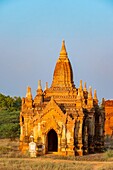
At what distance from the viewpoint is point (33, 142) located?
86.6ft

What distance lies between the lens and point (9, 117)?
1876 inches

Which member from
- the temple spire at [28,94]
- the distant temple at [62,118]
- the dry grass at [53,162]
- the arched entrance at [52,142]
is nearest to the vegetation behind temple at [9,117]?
the arched entrance at [52,142]

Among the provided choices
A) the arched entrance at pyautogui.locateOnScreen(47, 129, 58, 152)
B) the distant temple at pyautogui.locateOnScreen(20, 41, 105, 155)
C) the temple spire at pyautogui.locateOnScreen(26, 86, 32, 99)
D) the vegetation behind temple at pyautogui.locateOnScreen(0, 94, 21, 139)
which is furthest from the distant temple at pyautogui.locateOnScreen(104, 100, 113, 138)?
the temple spire at pyautogui.locateOnScreen(26, 86, 32, 99)

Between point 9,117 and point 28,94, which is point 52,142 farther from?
point 9,117

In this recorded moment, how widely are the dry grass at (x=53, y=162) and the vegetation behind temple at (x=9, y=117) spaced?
14746 mm

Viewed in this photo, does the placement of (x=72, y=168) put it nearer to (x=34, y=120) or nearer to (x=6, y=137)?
(x=34, y=120)

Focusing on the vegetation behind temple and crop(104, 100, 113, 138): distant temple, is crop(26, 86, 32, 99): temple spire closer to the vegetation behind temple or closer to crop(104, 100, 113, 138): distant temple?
the vegetation behind temple

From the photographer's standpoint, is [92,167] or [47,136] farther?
[47,136]

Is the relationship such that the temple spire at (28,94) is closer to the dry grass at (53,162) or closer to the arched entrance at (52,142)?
the arched entrance at (52,142)

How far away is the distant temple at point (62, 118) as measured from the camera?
26625 millimetres

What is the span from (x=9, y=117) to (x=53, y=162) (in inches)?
999

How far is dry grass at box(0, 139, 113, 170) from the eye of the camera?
2122 cm

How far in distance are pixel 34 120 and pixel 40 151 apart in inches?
68.1

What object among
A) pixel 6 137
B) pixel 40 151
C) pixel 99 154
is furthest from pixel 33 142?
pixel 6 137
